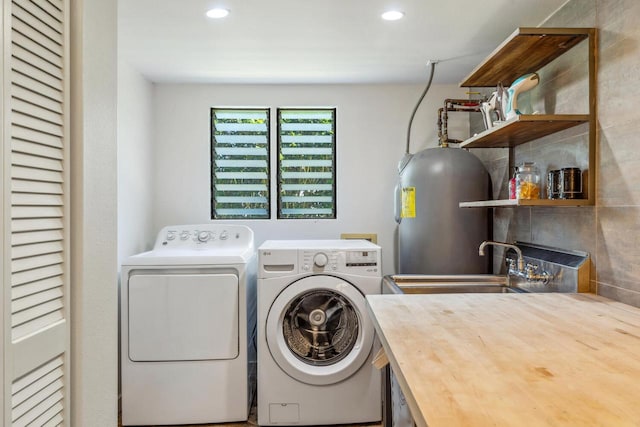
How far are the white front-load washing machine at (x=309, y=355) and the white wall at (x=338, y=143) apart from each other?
0.82 m

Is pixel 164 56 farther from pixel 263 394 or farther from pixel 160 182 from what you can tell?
pixel 263 394

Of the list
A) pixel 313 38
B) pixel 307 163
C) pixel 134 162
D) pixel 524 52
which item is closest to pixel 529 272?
pixel 524 52

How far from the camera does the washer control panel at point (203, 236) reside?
2.91m

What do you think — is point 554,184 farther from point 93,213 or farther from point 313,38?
point 93,213

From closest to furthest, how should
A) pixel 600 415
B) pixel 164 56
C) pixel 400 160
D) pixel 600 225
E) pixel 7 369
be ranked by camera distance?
1. pixel 600 415
2. pixel 7 369
3. pixel 600 225
4. pixel 164 56
5. pixel 400 160

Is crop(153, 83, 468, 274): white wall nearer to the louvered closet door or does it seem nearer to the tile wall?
the tile wall

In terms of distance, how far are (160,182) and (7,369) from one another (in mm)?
2330

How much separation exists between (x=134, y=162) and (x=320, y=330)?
1.58m

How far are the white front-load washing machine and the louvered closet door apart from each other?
48.6 inches

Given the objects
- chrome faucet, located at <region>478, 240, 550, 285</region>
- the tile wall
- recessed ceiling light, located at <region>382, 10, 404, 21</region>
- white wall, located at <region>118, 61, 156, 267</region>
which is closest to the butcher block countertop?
the tile wall

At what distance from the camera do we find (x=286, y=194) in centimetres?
330

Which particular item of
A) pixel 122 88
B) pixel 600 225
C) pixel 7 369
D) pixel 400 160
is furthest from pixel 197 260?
pixel 600 225

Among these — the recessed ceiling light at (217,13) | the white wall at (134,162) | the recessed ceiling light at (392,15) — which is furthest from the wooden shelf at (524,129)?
the white wall at (134,162)

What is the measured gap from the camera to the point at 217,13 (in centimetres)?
203
